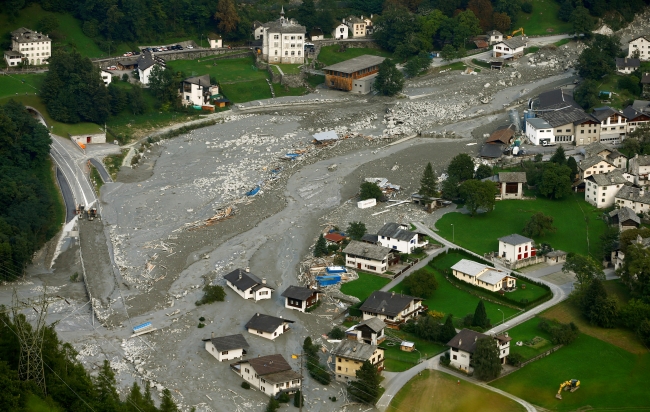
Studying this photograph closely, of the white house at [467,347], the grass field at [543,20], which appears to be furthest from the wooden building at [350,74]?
the white house at [467,347]

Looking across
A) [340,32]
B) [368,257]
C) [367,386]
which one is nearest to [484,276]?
[368,257]

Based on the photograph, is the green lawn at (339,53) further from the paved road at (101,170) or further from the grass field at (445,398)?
the grass field at (445,398)

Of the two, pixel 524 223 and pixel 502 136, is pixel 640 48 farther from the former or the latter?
pixel 524 223

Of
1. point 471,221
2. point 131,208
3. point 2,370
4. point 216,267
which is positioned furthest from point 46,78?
point 2,370

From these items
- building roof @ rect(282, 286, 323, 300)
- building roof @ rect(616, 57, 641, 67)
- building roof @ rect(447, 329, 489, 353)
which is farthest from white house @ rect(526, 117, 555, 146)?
building roof @ rect(447, 329, 489, 353)

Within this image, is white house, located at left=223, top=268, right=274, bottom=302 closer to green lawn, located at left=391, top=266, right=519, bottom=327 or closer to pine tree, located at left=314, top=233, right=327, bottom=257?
pine tree, located at left=314, top=233, right=327, bottom=257
